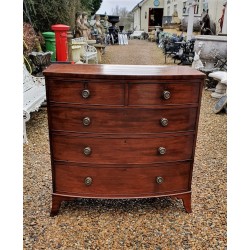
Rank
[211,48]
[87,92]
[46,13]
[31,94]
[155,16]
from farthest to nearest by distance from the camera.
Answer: [155,16]
[211,48]
[46,13]
[31,94]
[87,92]

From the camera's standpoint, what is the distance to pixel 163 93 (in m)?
2.13

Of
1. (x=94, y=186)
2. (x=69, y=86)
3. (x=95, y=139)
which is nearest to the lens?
(x=69, y=86)

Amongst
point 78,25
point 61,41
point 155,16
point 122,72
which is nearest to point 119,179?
point 122,72

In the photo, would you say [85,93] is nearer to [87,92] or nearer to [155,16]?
[87,92]

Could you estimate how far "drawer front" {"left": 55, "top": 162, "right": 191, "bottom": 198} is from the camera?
92.9 inches

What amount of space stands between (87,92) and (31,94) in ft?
9.80

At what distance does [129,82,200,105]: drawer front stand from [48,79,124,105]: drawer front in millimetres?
108

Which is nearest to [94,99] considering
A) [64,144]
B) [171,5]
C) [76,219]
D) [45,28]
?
[64,144]

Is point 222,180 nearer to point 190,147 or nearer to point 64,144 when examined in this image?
point 190,147

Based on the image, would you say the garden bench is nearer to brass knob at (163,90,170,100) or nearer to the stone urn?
brass knob at (163,90,170,100)

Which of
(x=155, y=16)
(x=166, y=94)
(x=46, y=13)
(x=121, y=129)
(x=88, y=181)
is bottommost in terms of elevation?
(x=88, y=181)

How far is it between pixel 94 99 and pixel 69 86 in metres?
0.21

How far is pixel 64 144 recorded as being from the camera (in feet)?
7.48

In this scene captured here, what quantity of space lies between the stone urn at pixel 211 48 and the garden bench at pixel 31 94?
17.5 feet
